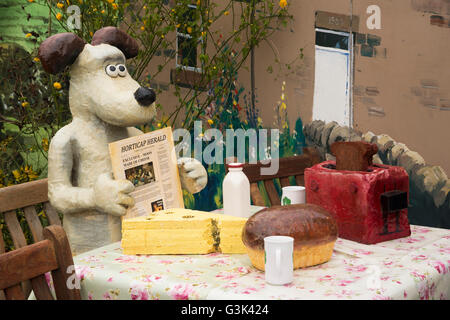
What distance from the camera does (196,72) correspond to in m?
3.10

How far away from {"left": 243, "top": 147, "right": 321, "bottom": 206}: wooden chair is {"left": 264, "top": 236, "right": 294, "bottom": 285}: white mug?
848 millimetres

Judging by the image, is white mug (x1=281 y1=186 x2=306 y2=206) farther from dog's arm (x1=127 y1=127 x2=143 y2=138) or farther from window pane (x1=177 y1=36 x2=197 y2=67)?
window pane (x1=177 y1=36 x2=197 y2=67)

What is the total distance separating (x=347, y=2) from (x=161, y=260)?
1805 mm

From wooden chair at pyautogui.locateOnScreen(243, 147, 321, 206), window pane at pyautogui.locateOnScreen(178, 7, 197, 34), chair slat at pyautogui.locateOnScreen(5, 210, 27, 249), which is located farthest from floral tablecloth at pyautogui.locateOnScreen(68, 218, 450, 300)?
window pane at pyautogui.locateOnScreen(178, 7, 197, 34)

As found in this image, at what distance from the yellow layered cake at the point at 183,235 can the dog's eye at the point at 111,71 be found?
1.61 feet

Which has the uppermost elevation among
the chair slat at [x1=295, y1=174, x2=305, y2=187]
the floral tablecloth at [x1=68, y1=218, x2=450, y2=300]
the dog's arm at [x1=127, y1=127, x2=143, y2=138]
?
the dog's arm at [x1=127, y1=127, x2=143, y2=138]

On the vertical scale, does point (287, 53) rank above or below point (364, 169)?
above

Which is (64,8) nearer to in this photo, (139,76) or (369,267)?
(139,76)

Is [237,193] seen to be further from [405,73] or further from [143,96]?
[405,73]

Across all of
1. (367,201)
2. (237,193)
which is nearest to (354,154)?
(367,201)

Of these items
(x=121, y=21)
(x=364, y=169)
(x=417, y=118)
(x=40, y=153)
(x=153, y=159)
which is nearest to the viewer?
(x=364, y=169)

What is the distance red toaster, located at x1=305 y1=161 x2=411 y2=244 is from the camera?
4.80 ft

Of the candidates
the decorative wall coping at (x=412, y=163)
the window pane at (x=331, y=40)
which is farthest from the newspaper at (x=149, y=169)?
the window pane at (x=331, y=40)

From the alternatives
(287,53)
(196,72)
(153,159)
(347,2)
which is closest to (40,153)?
(196,72)
